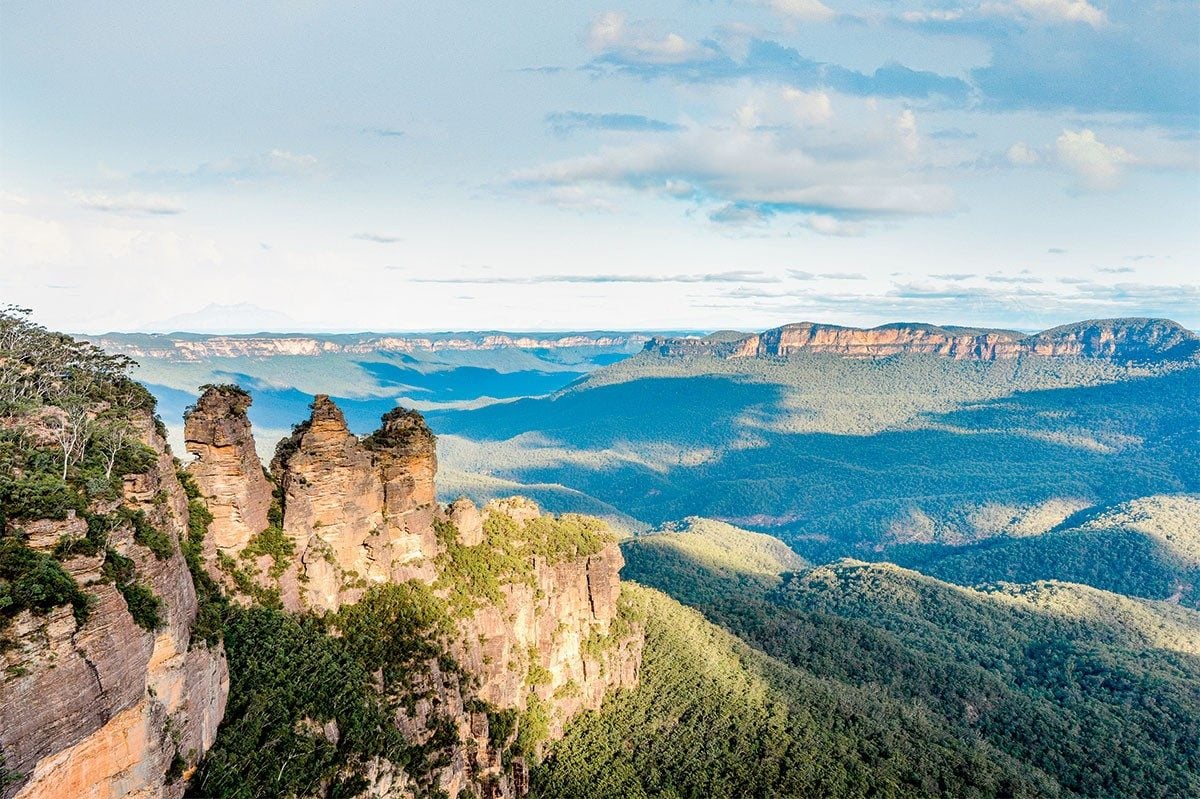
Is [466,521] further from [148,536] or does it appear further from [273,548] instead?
[148,536]

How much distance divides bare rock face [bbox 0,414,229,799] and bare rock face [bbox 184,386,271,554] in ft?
27.7

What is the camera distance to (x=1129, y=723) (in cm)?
8375

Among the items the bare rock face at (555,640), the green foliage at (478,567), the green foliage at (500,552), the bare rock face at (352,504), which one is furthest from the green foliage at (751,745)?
the bare rock face at (352,504)

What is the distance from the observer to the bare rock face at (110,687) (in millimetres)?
20234

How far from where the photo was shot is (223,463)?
39812 mm

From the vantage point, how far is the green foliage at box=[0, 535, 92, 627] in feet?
66.5

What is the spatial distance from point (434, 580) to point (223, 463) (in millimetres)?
16442

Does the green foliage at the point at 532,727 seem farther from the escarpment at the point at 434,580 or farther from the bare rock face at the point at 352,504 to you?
the bare rock face at the point at 352,504

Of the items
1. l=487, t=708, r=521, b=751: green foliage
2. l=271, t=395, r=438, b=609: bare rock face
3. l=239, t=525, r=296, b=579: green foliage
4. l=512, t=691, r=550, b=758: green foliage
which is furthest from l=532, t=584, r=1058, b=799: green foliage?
l=239, t=525, r=296, b=579: green foliage

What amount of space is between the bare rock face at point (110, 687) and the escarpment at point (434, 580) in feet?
11.7

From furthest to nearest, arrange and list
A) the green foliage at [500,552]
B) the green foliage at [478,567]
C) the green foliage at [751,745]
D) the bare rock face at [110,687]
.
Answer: the green foliage at [751,745], the green foliage at [500,552], the green foliage at [478,567], the bare rock face at [110,687]

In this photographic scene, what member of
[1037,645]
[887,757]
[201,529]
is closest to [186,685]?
[201,529]

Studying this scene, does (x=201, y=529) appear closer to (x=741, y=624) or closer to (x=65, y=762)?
(x=65, y=762)

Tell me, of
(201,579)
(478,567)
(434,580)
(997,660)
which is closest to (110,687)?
(201,579)
